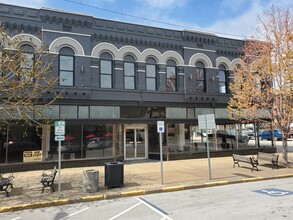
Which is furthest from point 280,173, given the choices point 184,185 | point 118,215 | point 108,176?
point 118,215

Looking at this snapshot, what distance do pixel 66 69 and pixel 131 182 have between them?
905cm

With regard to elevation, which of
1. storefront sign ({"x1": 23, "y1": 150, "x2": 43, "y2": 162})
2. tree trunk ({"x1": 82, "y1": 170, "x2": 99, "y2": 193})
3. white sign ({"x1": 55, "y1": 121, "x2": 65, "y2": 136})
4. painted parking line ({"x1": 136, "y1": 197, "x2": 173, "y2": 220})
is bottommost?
painted parking line ({"x1": 136, "y1": 197, "x2": 173, "y2": 220})

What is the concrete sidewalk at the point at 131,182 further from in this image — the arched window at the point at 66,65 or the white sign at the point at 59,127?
the arched window at the point at 66,65

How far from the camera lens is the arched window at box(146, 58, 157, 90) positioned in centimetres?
1859

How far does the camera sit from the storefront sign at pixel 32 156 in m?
14.3

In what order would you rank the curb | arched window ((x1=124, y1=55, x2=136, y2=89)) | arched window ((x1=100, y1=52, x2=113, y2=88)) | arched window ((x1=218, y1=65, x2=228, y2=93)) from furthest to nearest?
1. arched window ((x1=218, y1=65, x2=228, y2=93))
2. arched window ((x1=124, y1=55, x2=136, y2=89))
3. arched window ((x1=100, y1=52, x2=113, y2=88))
4. the curb

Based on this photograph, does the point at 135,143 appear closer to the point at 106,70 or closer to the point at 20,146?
the point at 106,70

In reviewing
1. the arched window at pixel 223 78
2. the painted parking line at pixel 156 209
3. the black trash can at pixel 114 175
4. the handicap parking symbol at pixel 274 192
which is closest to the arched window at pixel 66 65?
the black trash can at pixel 114 175

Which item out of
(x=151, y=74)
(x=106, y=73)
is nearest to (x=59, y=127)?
(x=106, y=73)

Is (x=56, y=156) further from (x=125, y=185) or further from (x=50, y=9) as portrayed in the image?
(x=50, y=9)

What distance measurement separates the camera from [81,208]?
7695mm

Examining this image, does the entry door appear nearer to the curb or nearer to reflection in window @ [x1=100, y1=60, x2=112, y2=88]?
reflection in window @ [x1=100, y1=60, x2=112, y2=88]

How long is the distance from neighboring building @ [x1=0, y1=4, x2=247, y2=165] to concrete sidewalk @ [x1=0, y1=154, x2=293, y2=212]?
2.63 meters

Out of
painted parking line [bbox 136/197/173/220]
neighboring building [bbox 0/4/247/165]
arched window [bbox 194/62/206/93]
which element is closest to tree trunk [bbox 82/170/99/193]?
painted parking line [bbox 136/197/173/220]
